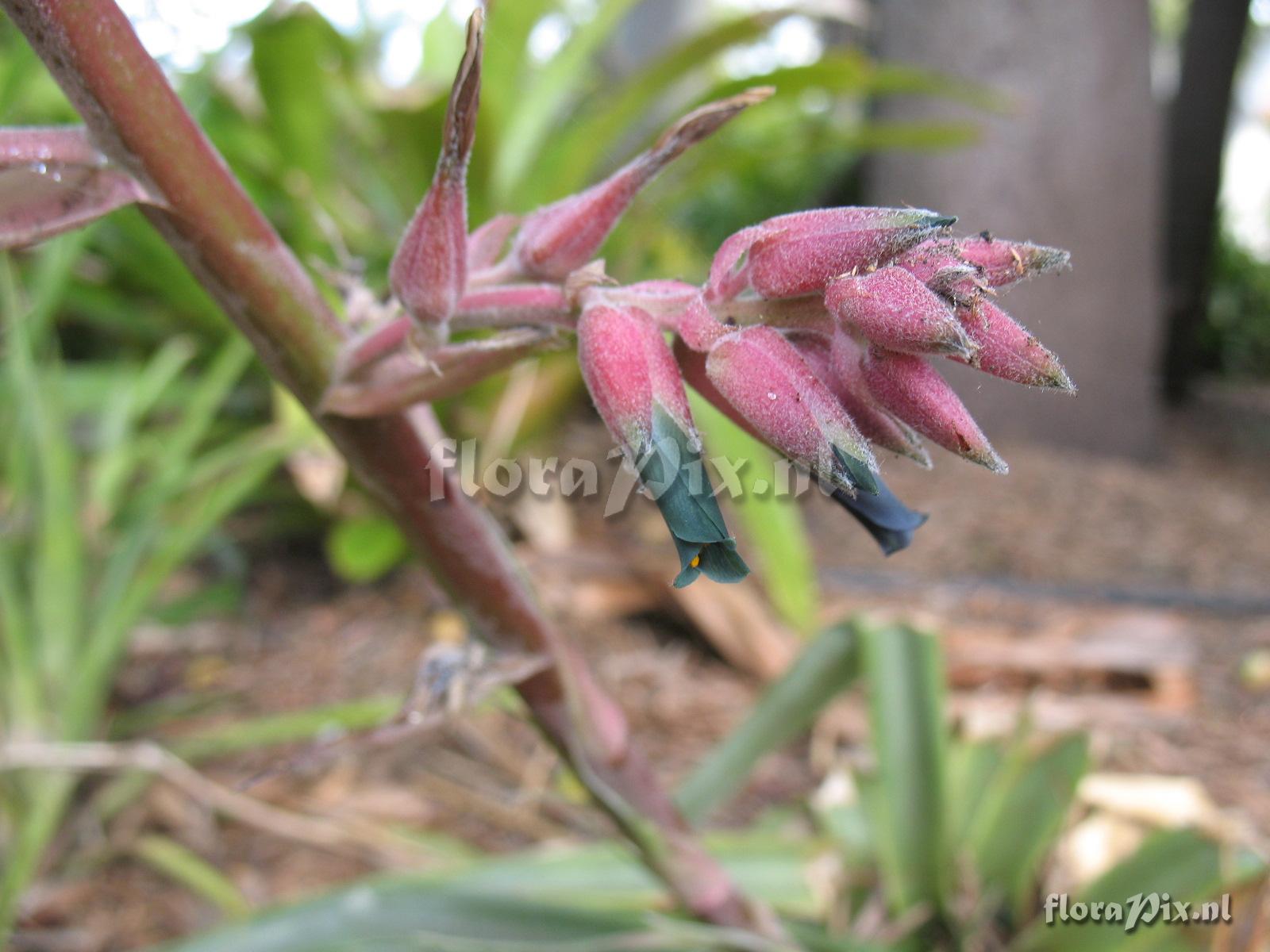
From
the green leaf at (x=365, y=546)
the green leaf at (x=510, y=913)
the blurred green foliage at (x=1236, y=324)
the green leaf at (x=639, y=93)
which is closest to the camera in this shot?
the green leaf at (x=510, y=913)

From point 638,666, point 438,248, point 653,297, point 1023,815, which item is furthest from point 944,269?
point 638,666

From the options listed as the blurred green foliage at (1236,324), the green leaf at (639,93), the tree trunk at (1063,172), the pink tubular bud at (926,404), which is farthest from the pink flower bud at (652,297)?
the blurred green foliage at (1236,324)

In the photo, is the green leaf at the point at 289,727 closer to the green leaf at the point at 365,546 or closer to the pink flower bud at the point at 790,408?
the green leaf at the point at 365,546

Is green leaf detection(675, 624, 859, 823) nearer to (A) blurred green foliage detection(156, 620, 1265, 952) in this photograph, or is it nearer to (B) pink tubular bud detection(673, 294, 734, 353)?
(A) blurred green foliage detection(156, 620, 1265, 952)

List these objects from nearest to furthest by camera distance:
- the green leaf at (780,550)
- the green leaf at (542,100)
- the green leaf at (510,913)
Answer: the green leaf at (510,913)
the green leaf at (780,550)
the green leaf at (542,100)

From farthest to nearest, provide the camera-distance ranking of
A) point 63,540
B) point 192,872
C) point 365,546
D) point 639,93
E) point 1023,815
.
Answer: point 639,93
point 365,546
point 63,540
point 192,872
point 1023,815

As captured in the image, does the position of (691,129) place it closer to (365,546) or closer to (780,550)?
(780,550)

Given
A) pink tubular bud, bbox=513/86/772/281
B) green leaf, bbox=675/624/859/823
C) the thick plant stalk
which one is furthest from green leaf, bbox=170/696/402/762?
pink tubular bud, bbox=513/86/772/281
